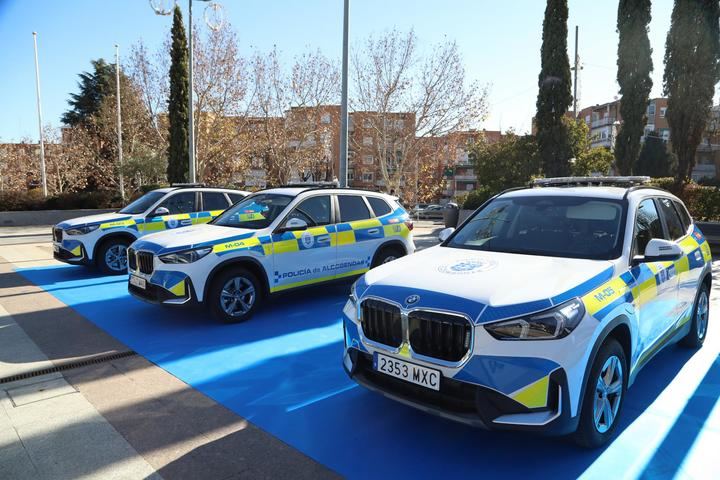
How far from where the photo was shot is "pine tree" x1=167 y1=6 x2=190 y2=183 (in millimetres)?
21734

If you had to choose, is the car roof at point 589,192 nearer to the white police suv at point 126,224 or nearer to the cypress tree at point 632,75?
the white police suv at point 126,224

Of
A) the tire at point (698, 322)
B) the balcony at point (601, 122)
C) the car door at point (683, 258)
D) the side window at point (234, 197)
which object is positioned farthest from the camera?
the balcony at point (601, 122)

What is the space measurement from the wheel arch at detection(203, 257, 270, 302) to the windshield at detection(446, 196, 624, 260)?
265cm

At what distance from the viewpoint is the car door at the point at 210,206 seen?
9.37 metres

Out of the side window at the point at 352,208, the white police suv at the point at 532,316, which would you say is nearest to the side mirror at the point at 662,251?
the white police suv at the point at 532,316

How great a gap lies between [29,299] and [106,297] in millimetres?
1102

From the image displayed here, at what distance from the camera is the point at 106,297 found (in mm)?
7277

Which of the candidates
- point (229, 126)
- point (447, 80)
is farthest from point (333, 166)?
A: point (447, 80)

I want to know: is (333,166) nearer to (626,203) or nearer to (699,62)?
(699,62)

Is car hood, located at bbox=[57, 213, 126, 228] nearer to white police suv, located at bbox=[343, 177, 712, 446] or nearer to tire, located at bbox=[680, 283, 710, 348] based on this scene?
white police suv, located at bbox=[343, 177, 712, 446]

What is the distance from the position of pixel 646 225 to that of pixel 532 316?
1.86 meters

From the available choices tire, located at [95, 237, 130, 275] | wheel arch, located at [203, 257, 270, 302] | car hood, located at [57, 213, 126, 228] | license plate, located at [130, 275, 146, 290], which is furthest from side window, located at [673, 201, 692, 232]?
tire, located at [95, 237, 130, 275]

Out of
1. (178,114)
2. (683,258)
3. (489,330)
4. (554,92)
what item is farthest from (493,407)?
(178,114)

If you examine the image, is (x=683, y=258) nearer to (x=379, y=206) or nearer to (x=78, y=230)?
(x=379, y=206)
